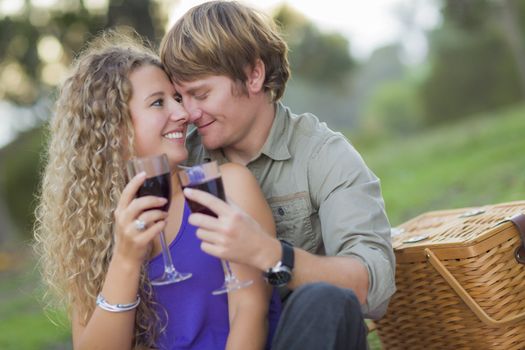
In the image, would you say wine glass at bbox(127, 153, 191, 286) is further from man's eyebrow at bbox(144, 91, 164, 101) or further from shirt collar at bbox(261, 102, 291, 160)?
shirt collar at bbox(261, 102, 291, 160)

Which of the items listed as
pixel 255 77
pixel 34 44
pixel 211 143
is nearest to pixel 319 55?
pixel 34 44

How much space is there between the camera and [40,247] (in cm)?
344

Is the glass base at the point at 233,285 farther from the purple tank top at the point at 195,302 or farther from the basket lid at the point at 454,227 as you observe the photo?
the basket lid at the point at 454,227

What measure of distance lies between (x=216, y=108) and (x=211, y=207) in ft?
3.26

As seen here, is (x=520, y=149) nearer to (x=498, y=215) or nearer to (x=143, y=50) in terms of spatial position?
(x=498, y=215)

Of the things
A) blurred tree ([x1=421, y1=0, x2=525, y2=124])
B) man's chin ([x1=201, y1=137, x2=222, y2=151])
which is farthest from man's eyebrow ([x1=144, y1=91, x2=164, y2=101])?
blurred tree ([x1=421, y1=0, x2=525, y2=124])

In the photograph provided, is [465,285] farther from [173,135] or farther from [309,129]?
[173,135]

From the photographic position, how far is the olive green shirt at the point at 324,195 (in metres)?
2.75

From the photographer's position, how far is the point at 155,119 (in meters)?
2.89

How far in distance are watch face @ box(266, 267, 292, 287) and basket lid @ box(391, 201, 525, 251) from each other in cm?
83

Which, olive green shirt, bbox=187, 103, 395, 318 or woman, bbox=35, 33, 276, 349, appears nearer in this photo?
woman, bbox=35, 33, 276, 349

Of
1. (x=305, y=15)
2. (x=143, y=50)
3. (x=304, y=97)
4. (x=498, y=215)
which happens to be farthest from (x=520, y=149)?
(x=304, y=97)

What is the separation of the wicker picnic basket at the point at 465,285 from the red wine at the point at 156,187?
1.16 meters

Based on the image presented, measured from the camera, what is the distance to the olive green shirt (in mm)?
2748
